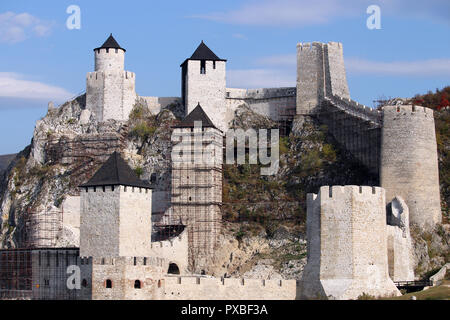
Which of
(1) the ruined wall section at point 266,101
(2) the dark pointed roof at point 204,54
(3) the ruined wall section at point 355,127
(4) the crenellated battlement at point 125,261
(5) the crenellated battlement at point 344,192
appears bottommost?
(4) the crenellated battlement at point 125,261

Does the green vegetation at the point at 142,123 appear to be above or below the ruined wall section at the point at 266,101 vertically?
below

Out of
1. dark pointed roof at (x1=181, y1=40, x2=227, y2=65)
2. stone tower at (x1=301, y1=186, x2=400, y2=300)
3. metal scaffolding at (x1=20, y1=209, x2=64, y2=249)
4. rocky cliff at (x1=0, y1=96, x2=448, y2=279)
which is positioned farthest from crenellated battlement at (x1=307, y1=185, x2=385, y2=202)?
dark pointed roof at (x1=181, y1=40, x2=227, y2=65)

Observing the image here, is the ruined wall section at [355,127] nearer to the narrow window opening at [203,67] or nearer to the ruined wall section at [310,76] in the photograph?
the ruined wall section at [310,76]

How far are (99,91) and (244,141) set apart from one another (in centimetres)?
1142

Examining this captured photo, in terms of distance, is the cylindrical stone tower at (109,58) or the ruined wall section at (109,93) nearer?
the ruined wall section at (109,93)

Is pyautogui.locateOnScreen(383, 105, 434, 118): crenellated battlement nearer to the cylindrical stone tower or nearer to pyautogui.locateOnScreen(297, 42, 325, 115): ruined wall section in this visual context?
pyautogui.locateOnScreen(297, 42, 325, 115): ruined wall section

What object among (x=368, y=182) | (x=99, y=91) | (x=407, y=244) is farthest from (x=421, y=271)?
(x=99, y=91)

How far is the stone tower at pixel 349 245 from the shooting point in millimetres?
68875

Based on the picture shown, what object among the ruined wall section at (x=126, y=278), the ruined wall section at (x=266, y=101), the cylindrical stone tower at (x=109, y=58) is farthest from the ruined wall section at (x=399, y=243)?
the cylindrical stone tower at (x=109, y=58)

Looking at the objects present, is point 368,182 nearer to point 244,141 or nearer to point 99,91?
point 244,141

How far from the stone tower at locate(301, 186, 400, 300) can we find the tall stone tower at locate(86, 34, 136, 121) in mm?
27820

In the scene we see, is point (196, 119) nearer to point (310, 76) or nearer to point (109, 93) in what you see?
point (109, 93)

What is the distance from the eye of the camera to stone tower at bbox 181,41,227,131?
93625 millimetres

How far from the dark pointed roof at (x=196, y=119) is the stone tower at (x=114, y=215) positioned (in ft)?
48.0
